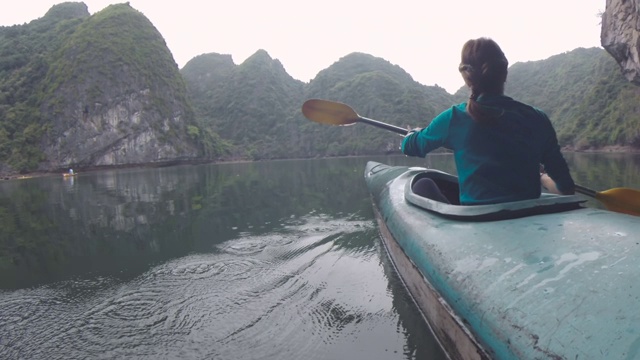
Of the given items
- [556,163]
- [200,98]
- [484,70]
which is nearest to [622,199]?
[556,163]

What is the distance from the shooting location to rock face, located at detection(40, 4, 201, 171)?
46375 millimetres

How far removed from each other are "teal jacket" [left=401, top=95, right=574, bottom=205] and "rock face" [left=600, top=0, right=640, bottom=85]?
2177 centimetres

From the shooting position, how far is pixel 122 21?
2505 inches

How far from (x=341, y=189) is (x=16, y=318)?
885 centimetres

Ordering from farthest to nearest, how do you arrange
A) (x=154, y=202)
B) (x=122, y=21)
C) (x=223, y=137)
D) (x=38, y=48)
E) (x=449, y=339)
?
(x=223, y=137)
(x=122, y=21)
(x=38, y=48)
(x=154, y=202)
(x=449, y=339)

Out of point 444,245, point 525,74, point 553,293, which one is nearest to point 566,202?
point 444,245

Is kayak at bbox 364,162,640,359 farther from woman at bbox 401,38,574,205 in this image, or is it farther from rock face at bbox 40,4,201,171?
rock face at bbox 40,4,201,171

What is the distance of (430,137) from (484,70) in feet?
1.69

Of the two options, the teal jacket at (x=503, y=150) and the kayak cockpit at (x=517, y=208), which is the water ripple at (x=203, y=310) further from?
the teal jacket at (x=503, y=150)

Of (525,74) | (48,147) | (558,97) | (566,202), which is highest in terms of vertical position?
(525,74)

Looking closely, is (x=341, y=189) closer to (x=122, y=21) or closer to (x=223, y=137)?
(x=122, y=21)

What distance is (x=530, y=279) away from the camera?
4.97 ft

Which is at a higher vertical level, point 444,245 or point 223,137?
point 223,137

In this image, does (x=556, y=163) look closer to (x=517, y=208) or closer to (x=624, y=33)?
(x=517, y=208)
